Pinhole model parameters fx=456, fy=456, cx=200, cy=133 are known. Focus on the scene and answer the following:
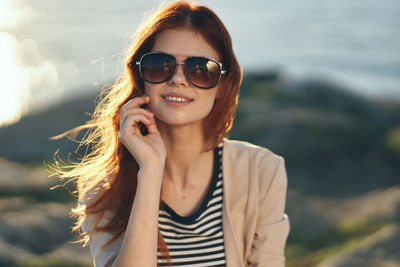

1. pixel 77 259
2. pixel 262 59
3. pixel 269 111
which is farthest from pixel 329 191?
pixel 262 59

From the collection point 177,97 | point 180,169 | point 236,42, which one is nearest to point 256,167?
point 180,169

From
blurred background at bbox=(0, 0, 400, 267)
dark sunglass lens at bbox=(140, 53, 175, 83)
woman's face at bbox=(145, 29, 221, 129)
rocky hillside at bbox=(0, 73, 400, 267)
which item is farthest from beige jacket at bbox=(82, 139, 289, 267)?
rocky hillside at bbox=(0, 73, 400, 267)

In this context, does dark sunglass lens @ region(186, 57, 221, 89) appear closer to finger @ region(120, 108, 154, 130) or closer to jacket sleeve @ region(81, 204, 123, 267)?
finger @ region(120, 108, 154, 130)

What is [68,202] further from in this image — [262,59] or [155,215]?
[262,59]

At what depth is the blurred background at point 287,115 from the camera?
607cm

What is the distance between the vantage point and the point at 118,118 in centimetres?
333

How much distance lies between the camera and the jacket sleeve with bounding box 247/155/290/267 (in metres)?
3.23

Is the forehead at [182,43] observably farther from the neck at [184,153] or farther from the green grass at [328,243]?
the green grass at [328,243]

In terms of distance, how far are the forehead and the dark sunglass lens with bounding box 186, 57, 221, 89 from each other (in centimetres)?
8

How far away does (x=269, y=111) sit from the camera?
→ 33.6ft

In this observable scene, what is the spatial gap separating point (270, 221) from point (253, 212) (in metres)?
0.15

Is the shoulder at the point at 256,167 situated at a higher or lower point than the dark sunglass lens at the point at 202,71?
lower

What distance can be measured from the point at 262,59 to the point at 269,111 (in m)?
8.35

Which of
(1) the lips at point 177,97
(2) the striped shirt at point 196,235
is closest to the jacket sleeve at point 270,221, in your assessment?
(2) the striped shirt at point 196,235
